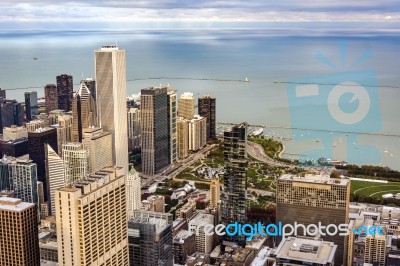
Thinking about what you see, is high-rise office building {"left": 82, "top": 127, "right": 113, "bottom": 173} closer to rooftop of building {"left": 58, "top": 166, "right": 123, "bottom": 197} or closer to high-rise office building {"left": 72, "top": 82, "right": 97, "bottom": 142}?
high-rise office building {"left": 72, "top": 82, "right": 97, "bottom": 142}

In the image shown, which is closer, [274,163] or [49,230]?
[49,230]

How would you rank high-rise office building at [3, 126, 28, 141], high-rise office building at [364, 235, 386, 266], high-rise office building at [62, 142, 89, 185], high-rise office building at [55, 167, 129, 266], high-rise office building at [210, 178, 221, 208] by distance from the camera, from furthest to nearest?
1. high-rise office building at [3, 126, 28, 141]
2. high-rise office building at [210, 178, 221, 208]
3. high-rise office building at [62, 142, 89, 185]
4. high-rise office building at [364, 235, 386, 266]
5. high-rise office building at [55, 167, 129, 266]

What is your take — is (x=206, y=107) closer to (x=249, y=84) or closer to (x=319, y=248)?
(x=249, y=84)

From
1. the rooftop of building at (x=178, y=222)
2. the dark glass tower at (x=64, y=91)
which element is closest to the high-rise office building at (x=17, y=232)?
the rooftop of building at (x=178, y=222)

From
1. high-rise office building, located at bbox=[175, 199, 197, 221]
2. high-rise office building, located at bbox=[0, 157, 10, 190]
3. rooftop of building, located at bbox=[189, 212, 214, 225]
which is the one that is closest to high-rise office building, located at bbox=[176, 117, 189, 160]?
high-rise office building, located at bbox=[175, 199, 197, 221]

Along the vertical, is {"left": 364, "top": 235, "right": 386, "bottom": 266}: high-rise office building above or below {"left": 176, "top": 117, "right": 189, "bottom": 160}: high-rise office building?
below

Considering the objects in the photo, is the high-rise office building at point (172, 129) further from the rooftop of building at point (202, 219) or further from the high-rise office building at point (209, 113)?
the rooftop of building at point (202, 219)

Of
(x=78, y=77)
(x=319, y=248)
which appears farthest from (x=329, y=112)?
(x=78, y=77)
